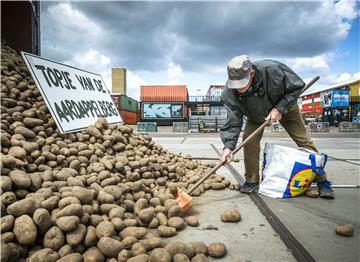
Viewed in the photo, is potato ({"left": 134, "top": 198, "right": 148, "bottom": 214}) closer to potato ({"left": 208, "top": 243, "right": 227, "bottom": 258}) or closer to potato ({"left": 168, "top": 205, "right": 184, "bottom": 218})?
potato ({"left": 168, "top": 205, "right": 184, "bottom": 218})

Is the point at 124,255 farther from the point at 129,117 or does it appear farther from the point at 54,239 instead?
the point at 129,117

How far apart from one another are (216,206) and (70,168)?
1169mm

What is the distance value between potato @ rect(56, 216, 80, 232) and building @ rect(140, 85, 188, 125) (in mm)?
26663

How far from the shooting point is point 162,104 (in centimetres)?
2850

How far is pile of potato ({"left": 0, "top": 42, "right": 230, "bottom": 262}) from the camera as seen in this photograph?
148 centimetres

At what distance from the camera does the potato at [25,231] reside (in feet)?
4.68

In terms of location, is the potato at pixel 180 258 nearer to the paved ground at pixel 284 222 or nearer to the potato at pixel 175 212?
the paved ground at pixel 284 222

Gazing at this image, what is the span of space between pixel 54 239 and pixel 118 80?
42.1 m

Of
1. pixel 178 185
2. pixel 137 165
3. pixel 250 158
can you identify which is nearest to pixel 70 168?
pixel 137 165

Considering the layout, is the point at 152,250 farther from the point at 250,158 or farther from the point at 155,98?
the point at 155,98

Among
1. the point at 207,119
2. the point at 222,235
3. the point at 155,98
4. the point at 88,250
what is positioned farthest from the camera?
the point at 155,98

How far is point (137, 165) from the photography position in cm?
258

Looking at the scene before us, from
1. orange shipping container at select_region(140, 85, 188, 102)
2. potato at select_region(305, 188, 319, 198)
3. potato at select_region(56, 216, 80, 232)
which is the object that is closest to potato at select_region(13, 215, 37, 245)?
potato at select_region(56, 216, 80, 232)

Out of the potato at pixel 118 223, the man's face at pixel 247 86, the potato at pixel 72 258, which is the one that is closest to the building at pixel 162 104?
the man's face at pixel 247 86
